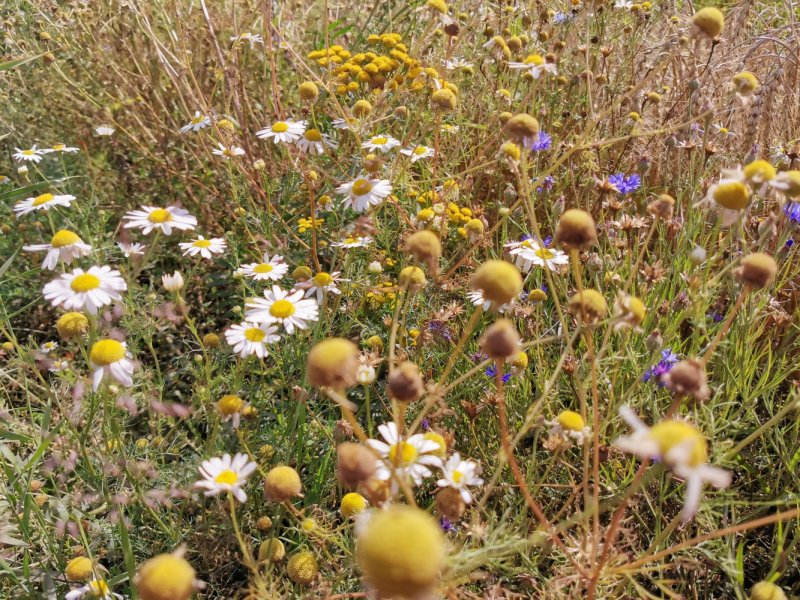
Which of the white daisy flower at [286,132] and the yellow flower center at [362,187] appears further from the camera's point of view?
the white daisy flower at [286,132]

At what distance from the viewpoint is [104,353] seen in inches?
55.7

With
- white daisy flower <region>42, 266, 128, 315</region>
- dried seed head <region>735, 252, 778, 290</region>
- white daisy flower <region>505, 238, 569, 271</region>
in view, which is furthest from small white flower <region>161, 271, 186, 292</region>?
dried seed head <region>735, 252, 778, 290</region>

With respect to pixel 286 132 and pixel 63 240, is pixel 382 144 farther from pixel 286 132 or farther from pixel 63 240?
pixel 63 240

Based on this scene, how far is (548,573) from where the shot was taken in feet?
5.53

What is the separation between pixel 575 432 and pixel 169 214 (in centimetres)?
127

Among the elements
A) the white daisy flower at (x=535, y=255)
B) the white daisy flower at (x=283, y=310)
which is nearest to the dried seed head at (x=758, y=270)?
the white daisy flower at (x=535, y=255)

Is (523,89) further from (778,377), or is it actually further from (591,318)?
(591,318)

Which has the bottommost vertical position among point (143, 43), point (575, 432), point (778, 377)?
point (778, 377)

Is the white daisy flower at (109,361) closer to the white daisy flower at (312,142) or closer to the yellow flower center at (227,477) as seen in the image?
the yellow flower center at (227,477)

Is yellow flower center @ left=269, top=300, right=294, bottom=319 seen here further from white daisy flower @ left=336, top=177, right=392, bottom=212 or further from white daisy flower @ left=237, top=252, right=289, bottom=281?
white daisy flower @ left=336, top=177, right=392, bottom=212

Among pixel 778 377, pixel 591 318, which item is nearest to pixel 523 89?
pixel 778 377

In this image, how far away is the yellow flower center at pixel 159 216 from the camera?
1.70 metres

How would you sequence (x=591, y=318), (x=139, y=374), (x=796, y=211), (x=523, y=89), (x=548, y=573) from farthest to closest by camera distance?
(x=523, y=89)
(x=796, y=211)
(x=139, y=374)
(x=548, y=573)
(x=591, y=318)

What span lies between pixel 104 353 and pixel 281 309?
45cm
